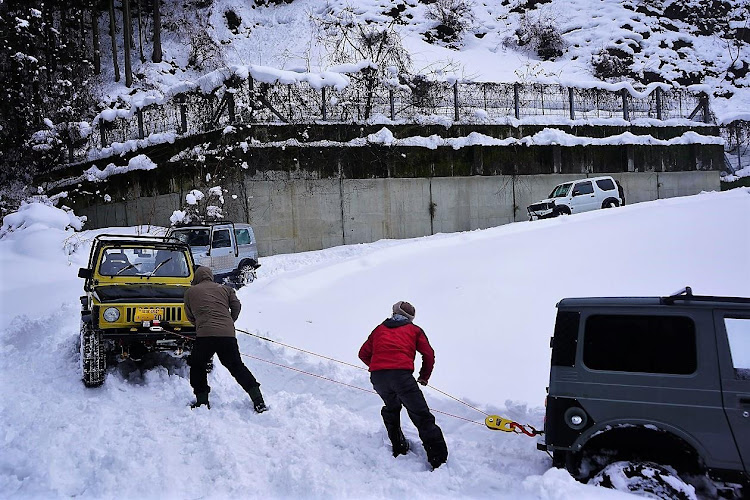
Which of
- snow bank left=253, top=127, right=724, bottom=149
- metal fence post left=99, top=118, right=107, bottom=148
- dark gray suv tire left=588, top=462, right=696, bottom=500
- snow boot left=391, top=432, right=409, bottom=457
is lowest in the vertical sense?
snow boot left=391, top=432, right=409, bottom=457

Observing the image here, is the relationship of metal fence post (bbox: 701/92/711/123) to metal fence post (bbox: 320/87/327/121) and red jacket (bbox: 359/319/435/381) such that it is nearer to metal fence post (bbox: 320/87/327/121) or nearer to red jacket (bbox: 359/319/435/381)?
metal fence post (bbox: 320/87/327/121)

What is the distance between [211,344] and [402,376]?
8.39 feet

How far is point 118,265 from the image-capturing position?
28.8 ft

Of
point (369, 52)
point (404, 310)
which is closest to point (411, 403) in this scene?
point (404, 310)

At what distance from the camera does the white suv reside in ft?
59.4

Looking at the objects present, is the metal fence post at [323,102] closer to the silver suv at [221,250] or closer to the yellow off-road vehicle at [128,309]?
the silver suv at [221,250]

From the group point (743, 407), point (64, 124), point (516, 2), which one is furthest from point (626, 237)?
point (516, 2)

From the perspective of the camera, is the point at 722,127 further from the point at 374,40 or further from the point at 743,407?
the point at 743,407

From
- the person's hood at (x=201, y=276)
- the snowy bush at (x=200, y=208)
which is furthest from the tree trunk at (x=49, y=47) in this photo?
the person's hood at (x=201, y=276)

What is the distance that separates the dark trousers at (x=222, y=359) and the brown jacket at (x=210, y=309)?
89 mm

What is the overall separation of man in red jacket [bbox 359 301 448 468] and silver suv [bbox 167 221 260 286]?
1018 centimetres

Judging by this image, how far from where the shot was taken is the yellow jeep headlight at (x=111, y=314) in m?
7.51

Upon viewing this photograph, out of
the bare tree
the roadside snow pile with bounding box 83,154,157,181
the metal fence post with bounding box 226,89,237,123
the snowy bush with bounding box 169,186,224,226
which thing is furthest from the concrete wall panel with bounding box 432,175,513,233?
the roadside snow pile with bounding box 83,154,157,181

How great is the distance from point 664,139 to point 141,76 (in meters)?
23.9
